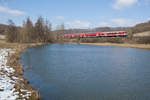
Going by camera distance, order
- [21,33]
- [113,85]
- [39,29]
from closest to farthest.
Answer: [113,85] → [21,33] → [39,29]

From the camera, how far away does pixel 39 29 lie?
6225cm

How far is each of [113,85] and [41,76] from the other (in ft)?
18.5

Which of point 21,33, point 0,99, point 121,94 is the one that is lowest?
point 121,94

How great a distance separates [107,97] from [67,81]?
351cm

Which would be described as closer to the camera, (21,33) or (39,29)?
(21,33)

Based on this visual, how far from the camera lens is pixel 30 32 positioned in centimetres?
5800

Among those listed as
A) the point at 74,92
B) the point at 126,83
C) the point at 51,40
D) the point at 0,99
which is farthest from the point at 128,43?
the point at 0,99

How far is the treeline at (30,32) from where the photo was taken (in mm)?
55406

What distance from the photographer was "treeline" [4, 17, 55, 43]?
55.4 meters

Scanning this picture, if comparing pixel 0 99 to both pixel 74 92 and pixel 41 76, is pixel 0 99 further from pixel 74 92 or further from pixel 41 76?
pixel 41 76

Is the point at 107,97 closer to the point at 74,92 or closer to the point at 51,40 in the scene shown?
the point at 74,92

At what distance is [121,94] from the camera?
848 cm

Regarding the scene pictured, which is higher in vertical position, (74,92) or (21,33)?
(21,33)

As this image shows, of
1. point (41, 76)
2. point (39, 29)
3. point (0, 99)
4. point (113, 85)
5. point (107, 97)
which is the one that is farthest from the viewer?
point (39, 29)
